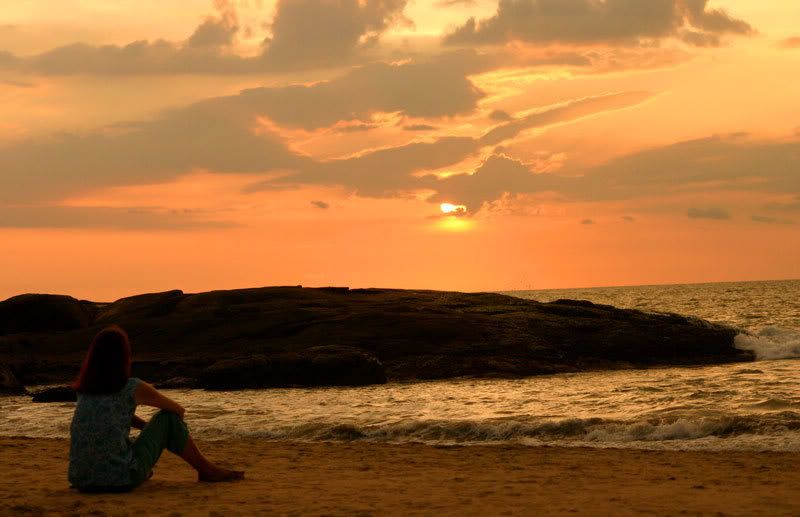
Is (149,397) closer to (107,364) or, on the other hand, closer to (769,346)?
(107,364)

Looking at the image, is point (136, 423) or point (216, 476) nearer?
point (136, 423)

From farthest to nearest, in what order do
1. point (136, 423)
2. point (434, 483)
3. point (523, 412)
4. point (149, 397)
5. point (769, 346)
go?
point (769, 346) < point (523, 412) < point (434, 483) < point (136, 423) < point (149, 397)

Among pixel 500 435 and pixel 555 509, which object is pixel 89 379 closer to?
pixel 555 509

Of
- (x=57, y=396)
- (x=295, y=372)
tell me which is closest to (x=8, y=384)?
(x=57, y=396)

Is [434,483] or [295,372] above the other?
[295,372]

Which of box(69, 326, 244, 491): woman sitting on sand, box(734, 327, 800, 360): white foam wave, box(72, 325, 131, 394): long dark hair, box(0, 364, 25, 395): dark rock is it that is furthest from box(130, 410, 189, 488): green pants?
box(734, 327, 800, 360): white foam wave

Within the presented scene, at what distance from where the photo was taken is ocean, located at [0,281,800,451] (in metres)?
18.1

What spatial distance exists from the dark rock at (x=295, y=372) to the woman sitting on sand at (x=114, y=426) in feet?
62.3

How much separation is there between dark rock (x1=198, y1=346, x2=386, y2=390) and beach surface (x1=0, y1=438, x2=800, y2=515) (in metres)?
12.8

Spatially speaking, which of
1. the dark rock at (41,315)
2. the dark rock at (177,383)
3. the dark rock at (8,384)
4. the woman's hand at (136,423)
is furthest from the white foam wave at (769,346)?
the woman's hand at (136,423)

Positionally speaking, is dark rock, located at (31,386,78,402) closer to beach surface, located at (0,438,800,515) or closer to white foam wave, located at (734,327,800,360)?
beach surface, located at (0,438,800,515)

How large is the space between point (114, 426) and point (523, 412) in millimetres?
12193

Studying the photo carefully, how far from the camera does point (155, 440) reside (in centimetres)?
1105

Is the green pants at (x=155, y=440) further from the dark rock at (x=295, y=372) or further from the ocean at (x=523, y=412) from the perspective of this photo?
the dark rock at (x=295, y=372)
